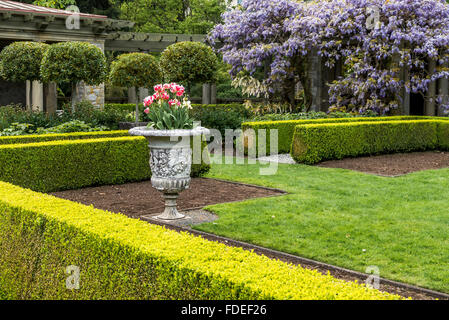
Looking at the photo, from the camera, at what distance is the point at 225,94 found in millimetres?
29516

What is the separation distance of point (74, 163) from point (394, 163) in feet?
25.3

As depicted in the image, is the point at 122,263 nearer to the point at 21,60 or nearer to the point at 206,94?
the point at 21,60

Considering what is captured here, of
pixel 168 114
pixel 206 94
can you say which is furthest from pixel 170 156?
pixel 206 94

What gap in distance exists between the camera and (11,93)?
867 inches

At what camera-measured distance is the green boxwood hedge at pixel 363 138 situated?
13.7 m

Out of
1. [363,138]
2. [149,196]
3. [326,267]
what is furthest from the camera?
[363,138]

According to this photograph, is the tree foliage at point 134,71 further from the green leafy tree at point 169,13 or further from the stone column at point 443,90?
the green leafy tree at point 169,13

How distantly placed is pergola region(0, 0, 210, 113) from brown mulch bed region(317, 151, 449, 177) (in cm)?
1005

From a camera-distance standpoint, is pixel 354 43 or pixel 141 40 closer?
pixel 354 43

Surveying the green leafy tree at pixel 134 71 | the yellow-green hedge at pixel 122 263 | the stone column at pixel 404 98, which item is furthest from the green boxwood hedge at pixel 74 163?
the stone column at pixel 404 98

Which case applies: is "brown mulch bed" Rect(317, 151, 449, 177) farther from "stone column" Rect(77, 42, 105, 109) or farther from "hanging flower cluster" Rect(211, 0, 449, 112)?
"stone column" Rect(77, 42, 105, 109)

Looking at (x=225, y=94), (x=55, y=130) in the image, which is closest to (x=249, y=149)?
(x=55, y=130)

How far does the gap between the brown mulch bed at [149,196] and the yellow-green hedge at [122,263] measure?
3.07 m
